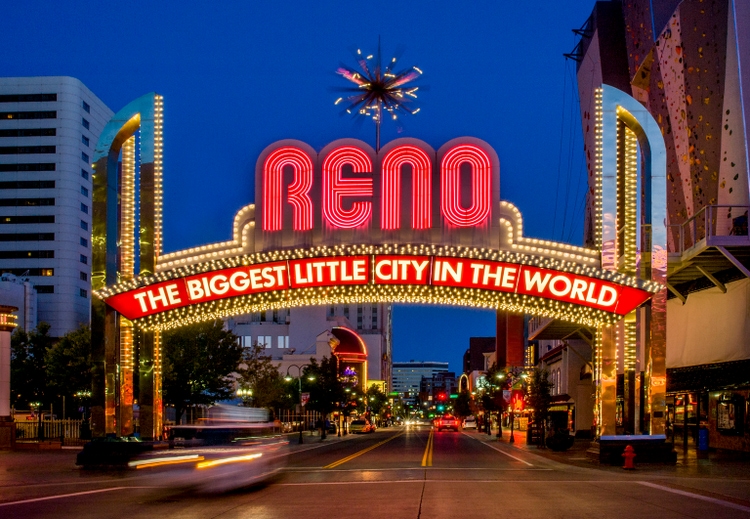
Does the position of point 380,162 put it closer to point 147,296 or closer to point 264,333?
point 147,296

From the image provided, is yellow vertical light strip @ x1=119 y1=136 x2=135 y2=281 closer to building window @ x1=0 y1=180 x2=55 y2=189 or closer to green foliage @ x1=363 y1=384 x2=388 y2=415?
building window @ x1=0 y1=180 x2=55 y2=189

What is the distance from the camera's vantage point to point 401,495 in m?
18.2

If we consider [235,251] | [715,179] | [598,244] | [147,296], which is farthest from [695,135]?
[147,296]

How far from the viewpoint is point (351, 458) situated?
110ft

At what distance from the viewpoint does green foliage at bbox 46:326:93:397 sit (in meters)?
58.1

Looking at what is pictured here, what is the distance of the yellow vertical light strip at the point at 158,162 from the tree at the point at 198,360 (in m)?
29.7

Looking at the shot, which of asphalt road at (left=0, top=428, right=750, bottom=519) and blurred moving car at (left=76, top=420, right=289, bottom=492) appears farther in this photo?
blurred moving car at (left=76, top=420, right=289, bottom=492)

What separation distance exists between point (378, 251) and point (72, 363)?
36.9 m

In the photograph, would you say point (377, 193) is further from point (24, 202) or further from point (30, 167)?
point (30, 167)

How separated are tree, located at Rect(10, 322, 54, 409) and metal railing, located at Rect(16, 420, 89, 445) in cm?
1929

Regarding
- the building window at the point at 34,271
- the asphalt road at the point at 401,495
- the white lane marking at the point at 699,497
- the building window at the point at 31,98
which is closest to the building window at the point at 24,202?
the building window at the point at 34,271

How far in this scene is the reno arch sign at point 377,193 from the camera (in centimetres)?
2844

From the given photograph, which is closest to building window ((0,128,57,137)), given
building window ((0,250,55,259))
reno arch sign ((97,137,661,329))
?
building window ((0,250,55,259))

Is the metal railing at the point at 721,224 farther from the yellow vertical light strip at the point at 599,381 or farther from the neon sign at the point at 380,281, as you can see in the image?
the yellow vertical light strip at the point at 599,381
